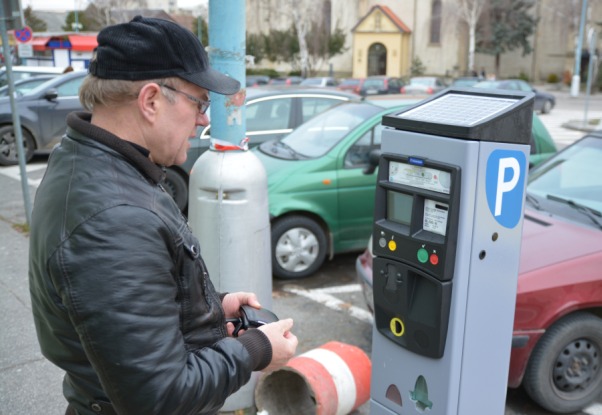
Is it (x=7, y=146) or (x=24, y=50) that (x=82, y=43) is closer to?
(x=24, y=50)

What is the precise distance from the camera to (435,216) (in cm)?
242

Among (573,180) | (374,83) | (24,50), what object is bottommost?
(374,83)

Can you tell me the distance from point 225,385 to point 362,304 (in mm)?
4021

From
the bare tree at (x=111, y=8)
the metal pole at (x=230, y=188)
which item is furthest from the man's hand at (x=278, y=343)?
the bare tree at (x=111, y=8)

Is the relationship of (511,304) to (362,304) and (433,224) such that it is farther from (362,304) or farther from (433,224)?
(362,304)

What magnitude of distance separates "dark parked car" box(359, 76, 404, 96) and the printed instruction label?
80.3ft

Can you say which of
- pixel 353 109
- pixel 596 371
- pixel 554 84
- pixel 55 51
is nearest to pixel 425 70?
pixel 554 84

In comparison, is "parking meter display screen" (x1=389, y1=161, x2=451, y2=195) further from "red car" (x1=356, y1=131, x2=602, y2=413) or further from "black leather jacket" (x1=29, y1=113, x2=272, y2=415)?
"red car" (x1=356, y1=131, x2=602, y2=413)

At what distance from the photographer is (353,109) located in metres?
6.74

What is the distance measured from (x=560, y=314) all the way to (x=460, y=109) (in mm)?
1626

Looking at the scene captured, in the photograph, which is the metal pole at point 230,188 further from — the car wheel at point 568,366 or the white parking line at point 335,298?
the white parking line at point 335,298

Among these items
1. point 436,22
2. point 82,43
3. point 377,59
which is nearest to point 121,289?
point 82,43

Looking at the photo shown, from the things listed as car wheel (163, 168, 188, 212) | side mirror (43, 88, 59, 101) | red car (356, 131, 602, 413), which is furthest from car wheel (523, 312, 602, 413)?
side mirror (43, 88, 59, 101)

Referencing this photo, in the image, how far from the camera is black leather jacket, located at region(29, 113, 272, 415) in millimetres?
1410
